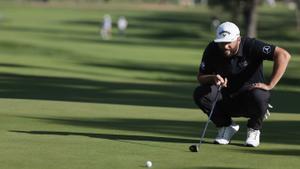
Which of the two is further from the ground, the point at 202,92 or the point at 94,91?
the point at 202,92

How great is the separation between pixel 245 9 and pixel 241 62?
61083mm

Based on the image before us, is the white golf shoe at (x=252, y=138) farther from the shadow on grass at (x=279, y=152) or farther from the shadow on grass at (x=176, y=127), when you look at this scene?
the shadow on grass at (x=176, y=127)

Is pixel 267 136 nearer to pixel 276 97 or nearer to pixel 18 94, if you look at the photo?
pixel 18 94

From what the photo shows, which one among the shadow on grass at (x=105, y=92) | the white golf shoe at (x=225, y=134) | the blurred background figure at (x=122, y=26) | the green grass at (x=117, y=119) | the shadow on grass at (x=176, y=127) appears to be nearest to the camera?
the green grass at (x=117, y=119)

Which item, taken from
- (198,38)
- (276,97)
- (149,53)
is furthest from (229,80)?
(198,38)

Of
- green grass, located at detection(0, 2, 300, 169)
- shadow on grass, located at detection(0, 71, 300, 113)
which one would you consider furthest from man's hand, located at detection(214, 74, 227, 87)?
shadow on grass, located at detection(0, 71, 300, 113)

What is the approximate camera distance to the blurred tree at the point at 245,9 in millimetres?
Result: 69188

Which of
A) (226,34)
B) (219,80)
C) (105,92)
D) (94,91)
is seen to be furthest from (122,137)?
(94,91)

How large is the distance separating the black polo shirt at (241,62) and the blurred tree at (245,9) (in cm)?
5606

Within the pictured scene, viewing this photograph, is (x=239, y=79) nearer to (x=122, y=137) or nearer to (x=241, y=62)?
(x=241, y=62)

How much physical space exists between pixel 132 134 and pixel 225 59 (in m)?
1.97

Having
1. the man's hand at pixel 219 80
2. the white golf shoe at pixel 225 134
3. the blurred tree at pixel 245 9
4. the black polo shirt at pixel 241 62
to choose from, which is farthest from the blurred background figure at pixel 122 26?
the man's hand at pixel 219 80

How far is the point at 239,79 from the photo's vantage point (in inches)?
479

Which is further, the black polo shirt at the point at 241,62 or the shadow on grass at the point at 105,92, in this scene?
the shadow on grass at the point at 105,92
